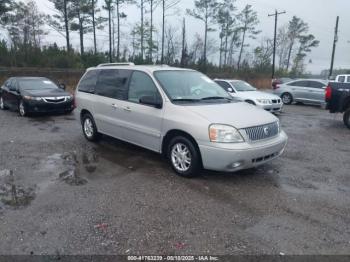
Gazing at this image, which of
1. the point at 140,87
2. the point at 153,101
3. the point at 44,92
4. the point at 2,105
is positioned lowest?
the point at 2,105

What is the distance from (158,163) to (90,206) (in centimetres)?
200

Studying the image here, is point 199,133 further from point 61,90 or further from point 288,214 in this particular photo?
point 61,90

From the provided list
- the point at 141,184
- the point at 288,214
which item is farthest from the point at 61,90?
the point at 288,214

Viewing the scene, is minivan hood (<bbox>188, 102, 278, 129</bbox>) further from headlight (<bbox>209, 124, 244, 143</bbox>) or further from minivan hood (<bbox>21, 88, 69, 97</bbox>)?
minivan hood (<bbox>21, 88, 69, 97</bbox>)

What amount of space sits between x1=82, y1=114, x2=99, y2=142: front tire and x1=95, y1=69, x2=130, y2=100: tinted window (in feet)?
2.49

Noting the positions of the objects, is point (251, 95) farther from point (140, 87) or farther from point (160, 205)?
point (160, 205)

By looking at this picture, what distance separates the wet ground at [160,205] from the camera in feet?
10.8

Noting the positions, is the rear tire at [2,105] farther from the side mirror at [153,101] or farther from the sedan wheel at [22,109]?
the side mirror at [153,101]

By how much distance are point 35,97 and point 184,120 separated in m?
8.10

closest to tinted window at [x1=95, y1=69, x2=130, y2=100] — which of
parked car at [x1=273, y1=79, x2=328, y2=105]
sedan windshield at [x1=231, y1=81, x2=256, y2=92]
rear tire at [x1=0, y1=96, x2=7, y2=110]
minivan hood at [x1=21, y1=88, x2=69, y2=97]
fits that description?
minivan hood at [x1=21, y1=88, x2=69, y2=97]

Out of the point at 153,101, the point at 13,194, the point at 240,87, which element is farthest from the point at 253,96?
the point at 13,194

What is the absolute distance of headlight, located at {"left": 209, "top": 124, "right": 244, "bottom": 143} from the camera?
4.59m

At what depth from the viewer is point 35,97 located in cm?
1106

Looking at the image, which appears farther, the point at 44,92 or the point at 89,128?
the point at 44,92
